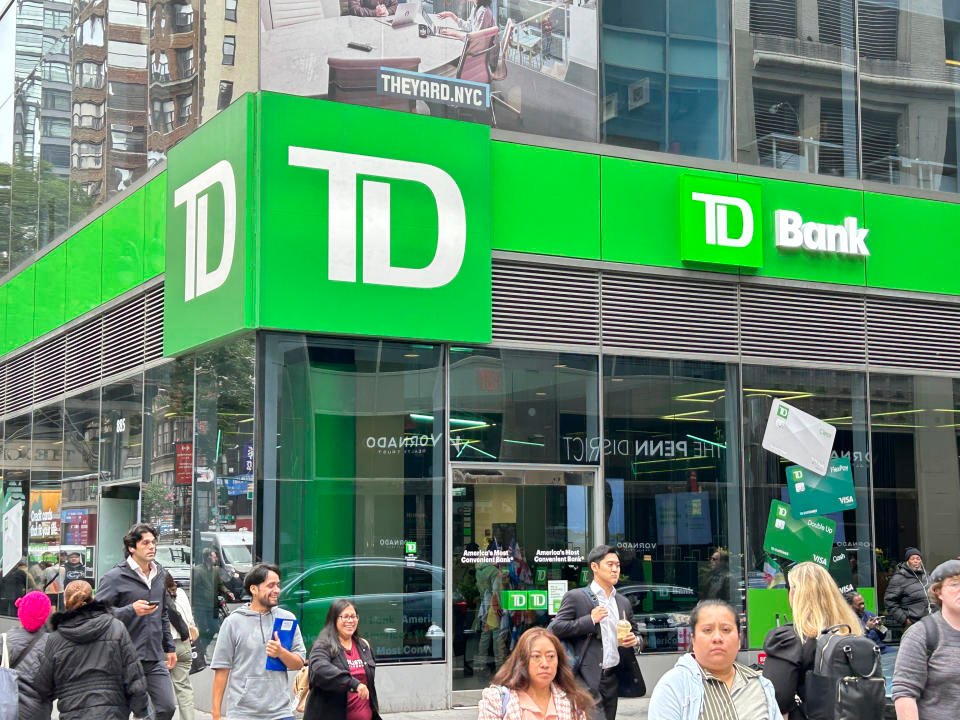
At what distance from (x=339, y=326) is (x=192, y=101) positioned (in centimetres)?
379

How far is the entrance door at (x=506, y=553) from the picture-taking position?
1439cm

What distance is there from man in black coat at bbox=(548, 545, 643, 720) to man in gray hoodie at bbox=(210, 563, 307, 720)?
6.92 feet

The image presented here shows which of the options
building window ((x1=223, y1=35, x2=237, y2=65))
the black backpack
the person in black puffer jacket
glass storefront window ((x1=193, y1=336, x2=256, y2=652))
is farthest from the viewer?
building window ((x1=223, y1=35, x2=237, y2=65))

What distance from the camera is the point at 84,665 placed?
8.02 meters

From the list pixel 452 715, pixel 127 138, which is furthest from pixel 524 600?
pixel 127 138

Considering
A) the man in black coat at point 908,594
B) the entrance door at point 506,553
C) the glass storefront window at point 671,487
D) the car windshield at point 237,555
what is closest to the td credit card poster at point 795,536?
the glass storefront window at point 671,487

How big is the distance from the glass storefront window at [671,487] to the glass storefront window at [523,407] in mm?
316

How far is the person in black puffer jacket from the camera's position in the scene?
801 centimetres

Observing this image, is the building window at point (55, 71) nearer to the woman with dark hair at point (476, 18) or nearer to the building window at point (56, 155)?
the building window at point (56, 155)

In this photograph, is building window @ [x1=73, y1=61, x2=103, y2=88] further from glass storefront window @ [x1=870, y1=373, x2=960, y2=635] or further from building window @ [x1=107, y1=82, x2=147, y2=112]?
glass storefront window @ [x1=870, y1=373, x2=960, y2=635]

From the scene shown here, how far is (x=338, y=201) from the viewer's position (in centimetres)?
1403

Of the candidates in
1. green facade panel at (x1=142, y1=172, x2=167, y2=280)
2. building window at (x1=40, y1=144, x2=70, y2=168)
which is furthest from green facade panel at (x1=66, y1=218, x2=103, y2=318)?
green facade panel at (x1=142, y1=172, x2=167, y2=280)

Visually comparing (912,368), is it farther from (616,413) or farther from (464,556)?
(464,556)

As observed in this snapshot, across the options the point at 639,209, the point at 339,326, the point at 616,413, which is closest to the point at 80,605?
the point at 339,326
